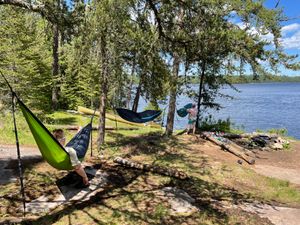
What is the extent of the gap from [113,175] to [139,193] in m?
1.20

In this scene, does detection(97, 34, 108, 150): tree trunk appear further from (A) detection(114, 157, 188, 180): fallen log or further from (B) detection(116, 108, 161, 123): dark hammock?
(A) detection(114, 157, 188, 180): fallen log

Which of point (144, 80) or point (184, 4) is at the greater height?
point (184, 4)

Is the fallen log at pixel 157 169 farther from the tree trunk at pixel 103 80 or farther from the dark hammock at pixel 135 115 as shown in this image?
the dark hammock at pixel 135 115

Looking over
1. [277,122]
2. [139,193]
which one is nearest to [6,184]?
[139,193]

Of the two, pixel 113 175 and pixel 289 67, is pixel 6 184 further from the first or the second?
pixel 289 67

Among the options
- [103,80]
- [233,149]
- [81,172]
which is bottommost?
[233,149]

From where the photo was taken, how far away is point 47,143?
215 inches

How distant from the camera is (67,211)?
559 centimetres

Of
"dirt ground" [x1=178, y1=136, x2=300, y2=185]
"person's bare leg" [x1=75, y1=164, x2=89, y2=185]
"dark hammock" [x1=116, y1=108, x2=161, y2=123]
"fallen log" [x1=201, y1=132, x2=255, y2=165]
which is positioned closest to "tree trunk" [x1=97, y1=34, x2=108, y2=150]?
"dark hammock" [x1=116, y1=108, x2=161, y2=123]

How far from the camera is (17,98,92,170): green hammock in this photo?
5.18m

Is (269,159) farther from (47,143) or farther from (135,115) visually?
(47,143)

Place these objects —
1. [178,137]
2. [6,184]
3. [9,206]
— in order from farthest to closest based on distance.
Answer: [178,137]
[6,184]
[9,206]

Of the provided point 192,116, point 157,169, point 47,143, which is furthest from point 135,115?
point 47,143

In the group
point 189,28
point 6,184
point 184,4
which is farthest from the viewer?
point 6,184
